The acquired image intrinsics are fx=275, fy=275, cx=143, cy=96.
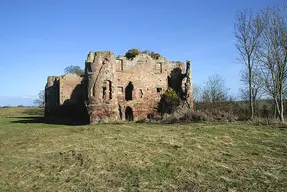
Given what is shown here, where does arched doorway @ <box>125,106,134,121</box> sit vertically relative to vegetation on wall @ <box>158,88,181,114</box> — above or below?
below

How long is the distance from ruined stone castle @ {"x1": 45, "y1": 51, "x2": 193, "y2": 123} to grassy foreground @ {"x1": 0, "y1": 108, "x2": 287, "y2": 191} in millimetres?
5929

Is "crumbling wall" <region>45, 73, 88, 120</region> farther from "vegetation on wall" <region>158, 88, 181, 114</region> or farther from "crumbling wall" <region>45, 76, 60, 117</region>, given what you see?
"vegetation on wall" <region>158, 88, 181, 114</region>

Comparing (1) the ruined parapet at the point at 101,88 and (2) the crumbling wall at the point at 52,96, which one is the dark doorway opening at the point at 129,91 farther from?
(2) the crumbling wall at the point at 52,96

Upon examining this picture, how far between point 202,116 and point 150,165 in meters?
10.3

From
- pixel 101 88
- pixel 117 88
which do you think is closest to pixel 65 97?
pixel 117 88

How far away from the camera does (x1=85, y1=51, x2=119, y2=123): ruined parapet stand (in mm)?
20703

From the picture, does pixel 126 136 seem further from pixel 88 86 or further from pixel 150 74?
pixel 150 74

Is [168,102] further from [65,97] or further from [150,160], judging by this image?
[150,160]

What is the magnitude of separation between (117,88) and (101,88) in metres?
3.66

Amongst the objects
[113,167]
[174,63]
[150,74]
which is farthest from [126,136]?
[174,63]

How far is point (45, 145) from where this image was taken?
12938 millimetres

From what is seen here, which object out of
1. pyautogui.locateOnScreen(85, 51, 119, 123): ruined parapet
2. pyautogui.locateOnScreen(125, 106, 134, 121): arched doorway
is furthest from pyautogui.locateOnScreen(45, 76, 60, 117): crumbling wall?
pyautogui.locateOnScreen(85, 51, 119, 123): ruined parapet

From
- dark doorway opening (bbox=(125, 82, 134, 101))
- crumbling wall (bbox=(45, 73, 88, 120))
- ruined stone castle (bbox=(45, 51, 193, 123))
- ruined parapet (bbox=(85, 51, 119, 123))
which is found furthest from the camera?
crumbling wall (bbox=(45, 73, 88, 120))

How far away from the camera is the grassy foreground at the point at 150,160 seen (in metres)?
7.66
